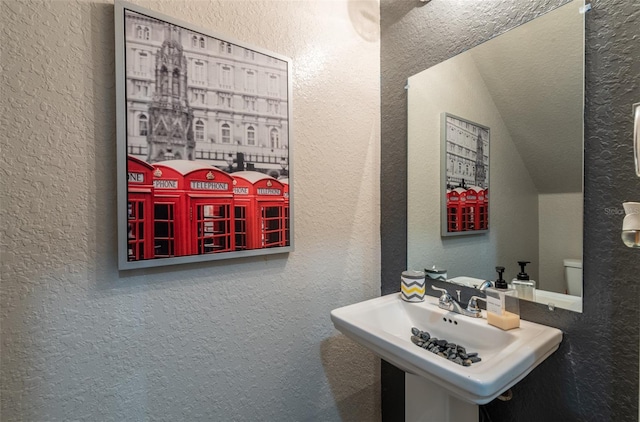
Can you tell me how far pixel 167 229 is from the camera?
0.83 meters

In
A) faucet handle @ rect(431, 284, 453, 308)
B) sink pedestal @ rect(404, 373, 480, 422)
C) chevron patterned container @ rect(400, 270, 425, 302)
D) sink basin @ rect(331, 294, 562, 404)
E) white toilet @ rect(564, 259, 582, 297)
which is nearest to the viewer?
sink basin @ rect(331, 294, 562, 404)

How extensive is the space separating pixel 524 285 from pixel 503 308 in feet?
0.37

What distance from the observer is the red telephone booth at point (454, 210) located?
1.12 meters

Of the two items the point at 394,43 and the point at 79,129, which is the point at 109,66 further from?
the point at 394,43

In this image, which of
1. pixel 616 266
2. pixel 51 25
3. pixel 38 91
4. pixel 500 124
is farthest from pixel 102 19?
pixel 616 266

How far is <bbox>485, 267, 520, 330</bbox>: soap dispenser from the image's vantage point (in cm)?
84

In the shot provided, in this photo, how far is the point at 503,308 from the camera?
87 cm

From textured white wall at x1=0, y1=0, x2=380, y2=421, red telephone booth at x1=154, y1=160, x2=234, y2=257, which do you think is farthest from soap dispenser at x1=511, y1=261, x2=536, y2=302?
red telephone booth at x1=154, y1=160, x2=234, y2=257

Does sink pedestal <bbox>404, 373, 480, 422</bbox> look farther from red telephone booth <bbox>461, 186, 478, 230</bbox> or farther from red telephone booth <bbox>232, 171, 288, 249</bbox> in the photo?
red telephone booth <bbox>232, 171, 288, 249</bbox>

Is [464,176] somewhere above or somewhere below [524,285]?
above

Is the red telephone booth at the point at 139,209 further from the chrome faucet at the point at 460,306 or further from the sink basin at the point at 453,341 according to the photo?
the chrome faucet at the point at 460,306

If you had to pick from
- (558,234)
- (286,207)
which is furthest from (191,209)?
(558,234)

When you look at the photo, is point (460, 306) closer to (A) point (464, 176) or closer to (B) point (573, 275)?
(B) point (573, 275)

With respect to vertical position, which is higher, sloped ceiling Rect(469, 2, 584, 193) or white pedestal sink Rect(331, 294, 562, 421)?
sloped ceiling Rect(469, 2, 584, 193)
